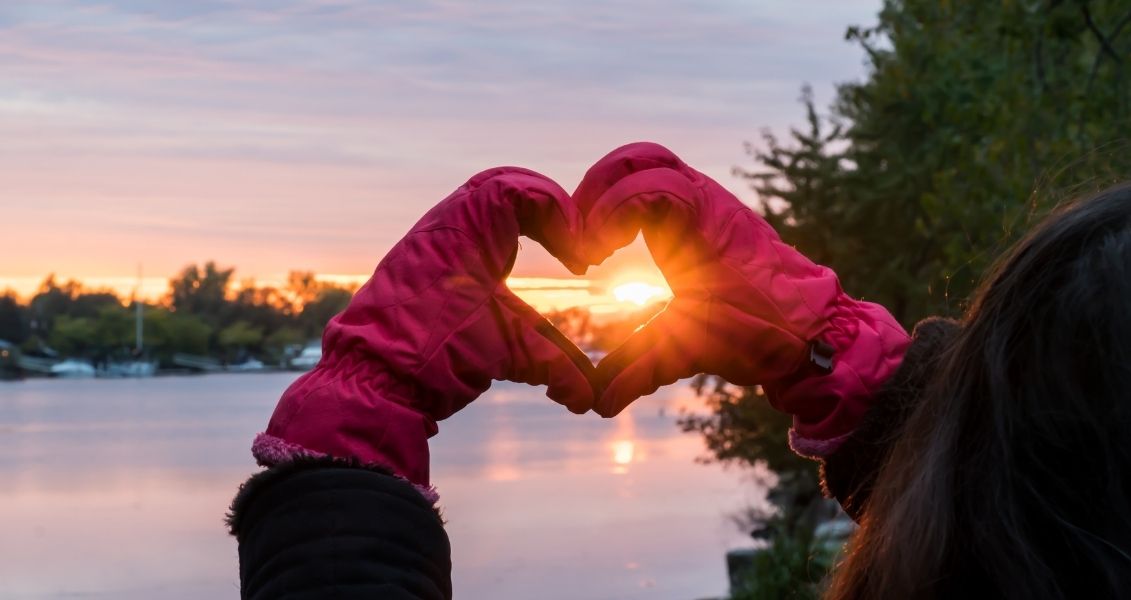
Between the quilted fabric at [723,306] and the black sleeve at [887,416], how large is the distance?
0.5 inches

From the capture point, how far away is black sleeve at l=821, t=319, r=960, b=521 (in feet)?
3.97

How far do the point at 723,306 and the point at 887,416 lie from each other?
0.22 m

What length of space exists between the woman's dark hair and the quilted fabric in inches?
7.2

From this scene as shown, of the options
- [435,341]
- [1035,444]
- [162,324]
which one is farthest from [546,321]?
[162,324]

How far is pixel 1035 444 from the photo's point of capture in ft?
2.99

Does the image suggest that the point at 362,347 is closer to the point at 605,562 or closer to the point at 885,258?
the point at 885,258

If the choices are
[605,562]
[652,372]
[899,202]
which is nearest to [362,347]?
Answer: [652,372]

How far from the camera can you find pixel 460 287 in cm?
111

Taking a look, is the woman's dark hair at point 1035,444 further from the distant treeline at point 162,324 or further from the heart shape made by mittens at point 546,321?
the distant treeline at point 162,324

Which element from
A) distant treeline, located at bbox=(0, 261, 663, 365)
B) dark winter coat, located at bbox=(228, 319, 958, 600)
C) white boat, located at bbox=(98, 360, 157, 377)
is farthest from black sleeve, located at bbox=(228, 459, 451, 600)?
white boat, located at bbox=(98, 360, 157, 377)

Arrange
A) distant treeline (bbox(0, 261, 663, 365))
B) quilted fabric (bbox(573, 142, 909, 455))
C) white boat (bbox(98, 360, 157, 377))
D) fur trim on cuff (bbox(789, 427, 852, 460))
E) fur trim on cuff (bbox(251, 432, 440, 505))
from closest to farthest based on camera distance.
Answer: fur trim on cuff (bbox(251, 432, 440, 505)) < quilted fabric (bbox(573, 142, 909, 455)) < fur trim on cuff (bbox(789, 427, 852, 460)) < distant treeline (bbox(0, 261, 663, 365)) < white boat (bbox(98, 360, 157, 377))

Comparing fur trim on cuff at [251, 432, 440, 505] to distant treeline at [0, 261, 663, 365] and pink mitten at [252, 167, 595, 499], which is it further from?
distant treeline at [0, 261, 663, 365]

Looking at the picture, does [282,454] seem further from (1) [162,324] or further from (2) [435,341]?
(1) [162,324]

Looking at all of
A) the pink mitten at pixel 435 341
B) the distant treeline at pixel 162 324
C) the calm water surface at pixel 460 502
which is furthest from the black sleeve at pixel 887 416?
the distant treeline at pixel 162 324
